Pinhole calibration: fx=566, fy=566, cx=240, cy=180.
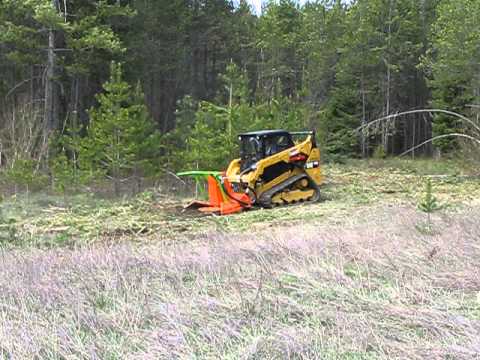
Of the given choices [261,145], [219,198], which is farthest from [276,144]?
[219,198]

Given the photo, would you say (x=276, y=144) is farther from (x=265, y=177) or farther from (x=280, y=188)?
(x=280, y=188)

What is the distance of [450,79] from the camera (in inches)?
1158

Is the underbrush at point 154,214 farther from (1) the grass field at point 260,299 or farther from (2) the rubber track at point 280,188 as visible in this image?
(1) the grass field at point 260,299

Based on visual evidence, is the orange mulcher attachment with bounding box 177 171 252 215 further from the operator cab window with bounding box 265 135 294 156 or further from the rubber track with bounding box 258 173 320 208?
the operator cab window with bounding box 265 135 294 156

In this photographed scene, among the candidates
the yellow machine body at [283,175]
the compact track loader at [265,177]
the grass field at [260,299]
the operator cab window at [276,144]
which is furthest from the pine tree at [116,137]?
the grass field at [260,299]

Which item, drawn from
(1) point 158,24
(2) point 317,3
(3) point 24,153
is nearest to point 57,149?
(3) point 24,153

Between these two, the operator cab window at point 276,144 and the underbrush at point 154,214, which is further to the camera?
the operator cab window at point 276,144

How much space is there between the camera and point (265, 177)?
1323 centimetres

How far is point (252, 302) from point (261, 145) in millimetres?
9894

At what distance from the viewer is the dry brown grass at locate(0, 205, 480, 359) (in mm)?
2822

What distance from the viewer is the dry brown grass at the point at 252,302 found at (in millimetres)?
2822

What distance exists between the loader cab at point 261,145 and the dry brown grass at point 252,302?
7.89m

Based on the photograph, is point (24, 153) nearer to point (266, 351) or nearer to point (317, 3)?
point (266, 351)

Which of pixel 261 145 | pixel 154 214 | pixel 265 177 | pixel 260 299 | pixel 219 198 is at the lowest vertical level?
pixel 154 214
